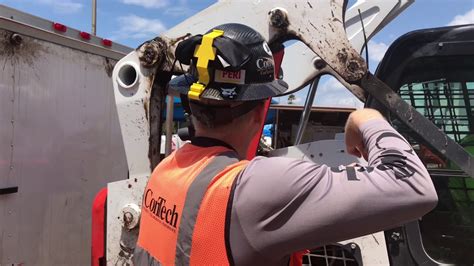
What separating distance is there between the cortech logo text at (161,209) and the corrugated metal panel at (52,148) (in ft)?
6.34

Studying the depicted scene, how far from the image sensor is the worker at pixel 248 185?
1197mm

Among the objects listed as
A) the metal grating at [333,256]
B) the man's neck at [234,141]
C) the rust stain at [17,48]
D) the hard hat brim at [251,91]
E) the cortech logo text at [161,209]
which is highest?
the rust stain at [17,48]

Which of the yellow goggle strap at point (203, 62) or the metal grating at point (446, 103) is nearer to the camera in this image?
the yellow goggle strap at point (203, 62)

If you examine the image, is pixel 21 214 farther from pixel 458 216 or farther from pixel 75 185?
pixel 458 216

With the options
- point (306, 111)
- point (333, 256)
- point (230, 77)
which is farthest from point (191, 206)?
point (306, 111)

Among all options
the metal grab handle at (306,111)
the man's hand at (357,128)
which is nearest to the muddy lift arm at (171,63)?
the metal grab handle at (306,111)

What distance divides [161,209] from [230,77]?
18.0 inches

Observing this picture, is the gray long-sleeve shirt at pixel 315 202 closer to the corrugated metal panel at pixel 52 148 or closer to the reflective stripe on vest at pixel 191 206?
the reflective stripe on vest at pixel 191 206

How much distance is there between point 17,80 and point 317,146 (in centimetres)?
205

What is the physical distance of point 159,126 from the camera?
8.28 ft

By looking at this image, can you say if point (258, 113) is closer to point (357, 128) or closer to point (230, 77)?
point (230, 77)

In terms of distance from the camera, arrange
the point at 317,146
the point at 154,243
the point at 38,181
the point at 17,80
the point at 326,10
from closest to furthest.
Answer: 1. the point at 154,243
2. the point at 326,10
3. the point at 317,146
4. the point at 17,80
5. the point at 38,181

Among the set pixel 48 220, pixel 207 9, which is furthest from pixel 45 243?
pixel 207 9

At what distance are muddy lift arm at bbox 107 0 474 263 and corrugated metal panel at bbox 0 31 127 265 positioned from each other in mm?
1042
